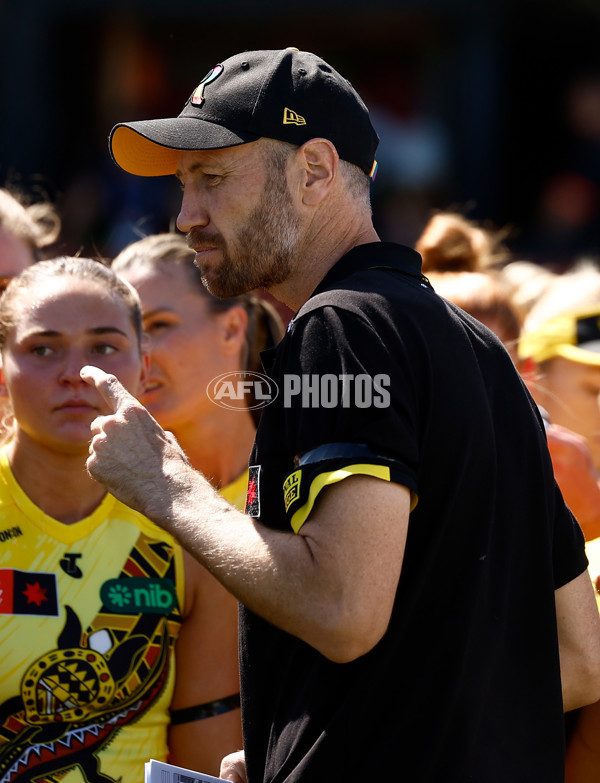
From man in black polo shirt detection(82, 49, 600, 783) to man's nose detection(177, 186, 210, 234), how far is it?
0.11ft

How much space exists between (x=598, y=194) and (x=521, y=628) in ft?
26.8

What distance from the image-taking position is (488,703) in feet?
6.07

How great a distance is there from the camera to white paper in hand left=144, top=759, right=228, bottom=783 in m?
2.03

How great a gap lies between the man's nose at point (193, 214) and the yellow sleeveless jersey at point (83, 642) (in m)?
0.94

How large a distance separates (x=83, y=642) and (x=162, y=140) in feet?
3.99

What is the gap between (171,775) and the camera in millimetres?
2043

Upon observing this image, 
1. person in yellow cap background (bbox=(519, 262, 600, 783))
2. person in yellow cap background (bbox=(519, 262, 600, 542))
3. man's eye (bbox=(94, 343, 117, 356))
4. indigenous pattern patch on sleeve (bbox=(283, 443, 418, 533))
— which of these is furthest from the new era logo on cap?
person in yellow cap background (bbox=(519, 262, 600, 542))

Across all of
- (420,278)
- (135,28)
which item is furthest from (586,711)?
(135,28)

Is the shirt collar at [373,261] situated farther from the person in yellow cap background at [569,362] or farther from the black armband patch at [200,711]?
the person in yellow cap background at [569,362]

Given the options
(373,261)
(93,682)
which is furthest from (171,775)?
(373,261)

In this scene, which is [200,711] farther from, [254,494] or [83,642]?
[254,494]

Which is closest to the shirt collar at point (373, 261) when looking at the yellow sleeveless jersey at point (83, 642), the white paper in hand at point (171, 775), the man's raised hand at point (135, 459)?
the man's raised hand at point (135, 459)

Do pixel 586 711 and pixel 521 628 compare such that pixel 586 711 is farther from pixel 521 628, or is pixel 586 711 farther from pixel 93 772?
pixel 93 772

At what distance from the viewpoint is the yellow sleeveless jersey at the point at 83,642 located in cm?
248
